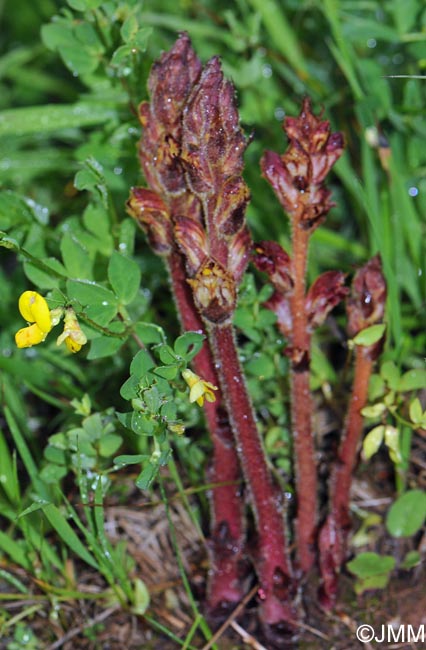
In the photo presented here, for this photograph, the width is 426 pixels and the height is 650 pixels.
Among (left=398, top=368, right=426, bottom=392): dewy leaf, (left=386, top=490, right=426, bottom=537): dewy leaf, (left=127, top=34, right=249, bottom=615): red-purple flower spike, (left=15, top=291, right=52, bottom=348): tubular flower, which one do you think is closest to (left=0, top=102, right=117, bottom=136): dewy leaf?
(left=127, top=34, right=249, bottom=615): red-purple flower spike

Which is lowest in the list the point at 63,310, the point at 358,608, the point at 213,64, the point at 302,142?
the point at 358,608

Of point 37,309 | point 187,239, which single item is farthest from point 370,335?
point 37,309

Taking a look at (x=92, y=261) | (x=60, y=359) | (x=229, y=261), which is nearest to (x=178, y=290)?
(x=229, y=261)

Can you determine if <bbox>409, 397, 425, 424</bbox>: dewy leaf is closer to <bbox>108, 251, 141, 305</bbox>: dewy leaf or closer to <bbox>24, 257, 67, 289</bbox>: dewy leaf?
<bbox>108, 251, 141, 305</bbox>: dewy leaf

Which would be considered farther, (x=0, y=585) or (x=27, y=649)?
(x=0, y=585)

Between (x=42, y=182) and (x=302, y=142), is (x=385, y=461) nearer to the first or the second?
(x=302, y=142)

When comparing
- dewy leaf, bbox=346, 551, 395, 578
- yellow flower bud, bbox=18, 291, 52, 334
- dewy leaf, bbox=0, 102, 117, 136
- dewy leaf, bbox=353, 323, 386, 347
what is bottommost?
dewy leaf, bbox=346, 551, 395, 578

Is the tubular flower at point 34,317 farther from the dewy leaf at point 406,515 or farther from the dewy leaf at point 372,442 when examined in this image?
the dewy leaf at point 406,515
